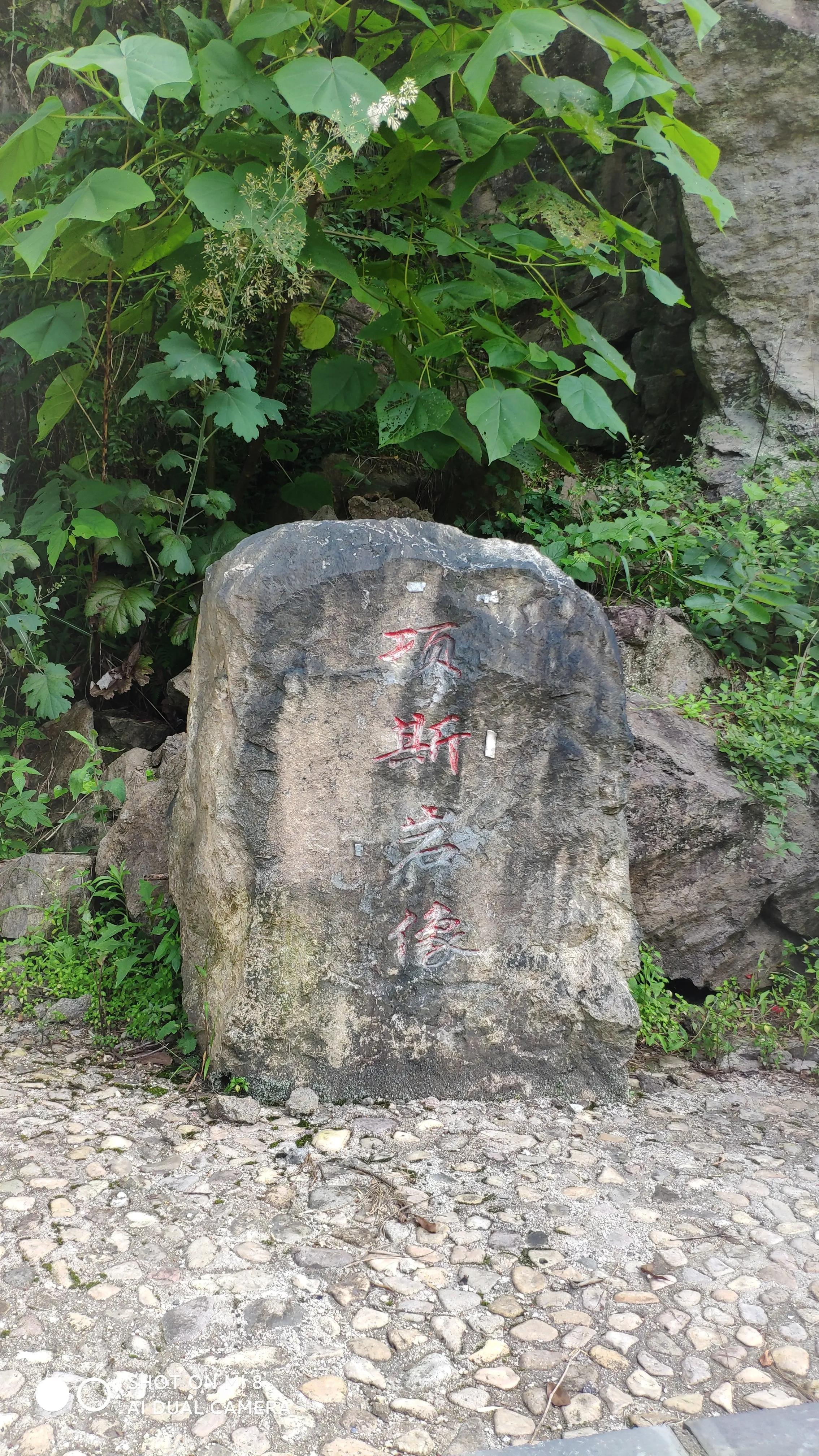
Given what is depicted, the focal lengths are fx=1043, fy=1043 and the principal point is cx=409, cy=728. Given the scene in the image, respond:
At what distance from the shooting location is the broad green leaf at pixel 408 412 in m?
3.58

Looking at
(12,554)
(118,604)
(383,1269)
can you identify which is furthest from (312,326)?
(383,1269)

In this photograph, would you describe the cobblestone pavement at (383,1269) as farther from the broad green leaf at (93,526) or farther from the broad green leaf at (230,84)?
the broad green leaf at (230,84)

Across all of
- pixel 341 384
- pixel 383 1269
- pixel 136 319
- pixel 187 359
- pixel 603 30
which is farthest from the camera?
pixel 341 384

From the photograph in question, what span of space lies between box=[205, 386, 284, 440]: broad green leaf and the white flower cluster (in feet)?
2.90

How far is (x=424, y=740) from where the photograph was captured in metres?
2.88

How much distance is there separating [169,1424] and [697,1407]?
93 cm

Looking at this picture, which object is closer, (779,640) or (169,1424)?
(169,1424)

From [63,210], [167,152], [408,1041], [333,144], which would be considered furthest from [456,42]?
[408,1041]

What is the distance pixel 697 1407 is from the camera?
1875 mm

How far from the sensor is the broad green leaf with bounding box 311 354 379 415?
13.0 feet

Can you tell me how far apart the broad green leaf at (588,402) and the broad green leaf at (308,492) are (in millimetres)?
1188

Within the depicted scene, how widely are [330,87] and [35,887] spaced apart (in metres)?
2.69

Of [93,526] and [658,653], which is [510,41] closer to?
[93,526]

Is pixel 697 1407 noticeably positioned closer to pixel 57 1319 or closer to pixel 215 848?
pixel 57 1319
